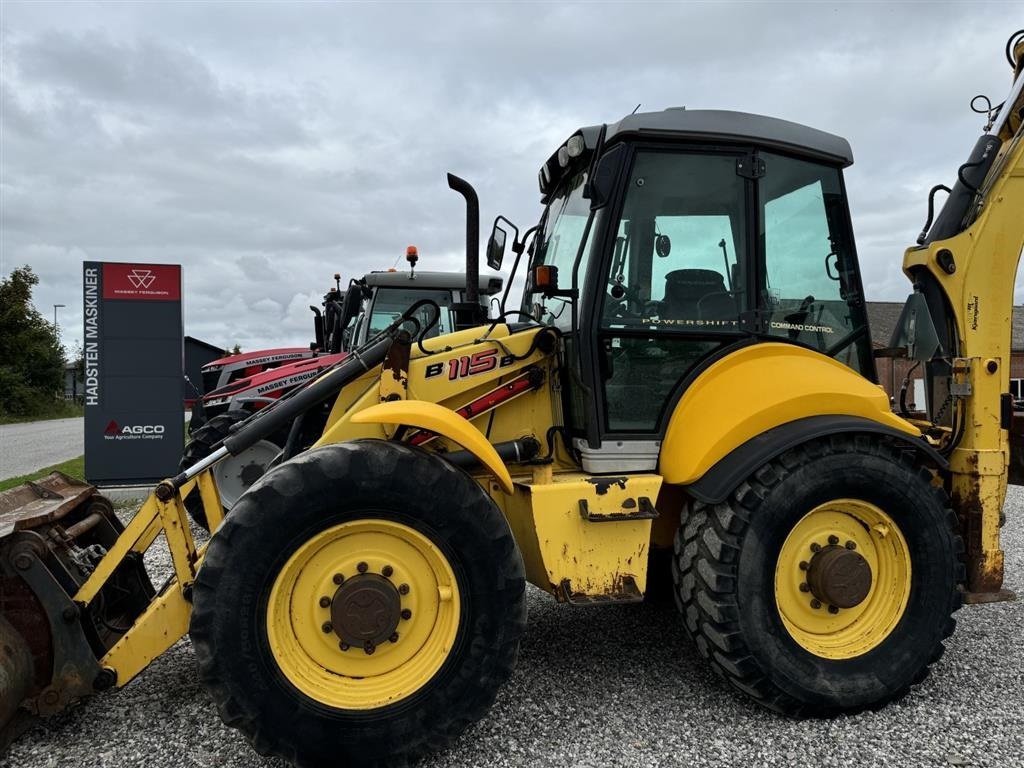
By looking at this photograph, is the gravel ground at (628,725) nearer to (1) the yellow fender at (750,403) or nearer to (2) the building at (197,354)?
(1) the yellow fender at (750,403)

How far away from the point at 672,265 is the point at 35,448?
18.5m

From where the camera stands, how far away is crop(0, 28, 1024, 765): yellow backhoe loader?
2934 mm

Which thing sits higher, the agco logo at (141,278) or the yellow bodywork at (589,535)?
the agco logo at (141,278)

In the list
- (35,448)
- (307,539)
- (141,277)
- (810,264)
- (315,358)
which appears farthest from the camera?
(35,448)

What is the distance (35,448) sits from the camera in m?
17.6

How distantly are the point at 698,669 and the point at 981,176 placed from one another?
2981 millimetres

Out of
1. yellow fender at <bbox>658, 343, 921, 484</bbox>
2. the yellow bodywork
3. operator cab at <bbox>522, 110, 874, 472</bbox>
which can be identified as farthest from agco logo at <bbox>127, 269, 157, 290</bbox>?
yellow fender at <bbox>658, 343, 921, 484</bbox>

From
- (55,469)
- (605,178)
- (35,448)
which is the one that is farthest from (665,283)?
(35,448)

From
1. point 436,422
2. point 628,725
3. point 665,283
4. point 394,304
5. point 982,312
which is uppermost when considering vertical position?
A: point 394,304

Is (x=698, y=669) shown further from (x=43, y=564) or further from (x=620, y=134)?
(x=43, y=564)

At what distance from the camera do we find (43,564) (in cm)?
301

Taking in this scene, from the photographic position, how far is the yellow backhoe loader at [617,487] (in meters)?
2.93

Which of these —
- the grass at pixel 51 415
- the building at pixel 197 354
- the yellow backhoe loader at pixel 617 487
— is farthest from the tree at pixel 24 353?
the yellow backhoe loader at pixel 617 487

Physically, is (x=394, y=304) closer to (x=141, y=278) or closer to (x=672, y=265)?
(x=141, y=278)
